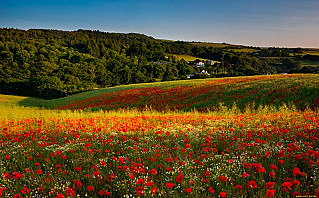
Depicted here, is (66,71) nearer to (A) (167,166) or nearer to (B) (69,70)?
(B) (69,70)

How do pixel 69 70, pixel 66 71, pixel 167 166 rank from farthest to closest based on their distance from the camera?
pixel 66 71 → pixel 69 70 → pixel 167 166

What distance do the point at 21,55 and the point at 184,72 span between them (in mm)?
75558

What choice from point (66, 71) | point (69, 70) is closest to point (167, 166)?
point (69, 70)

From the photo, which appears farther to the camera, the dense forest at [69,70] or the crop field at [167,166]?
the dense forest at [69,70]

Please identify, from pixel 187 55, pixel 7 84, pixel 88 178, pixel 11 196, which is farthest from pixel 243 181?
pixel 187 55

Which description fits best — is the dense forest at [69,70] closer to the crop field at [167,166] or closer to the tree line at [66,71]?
the tree line at [66,71]

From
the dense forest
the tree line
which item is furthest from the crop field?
the dense forest

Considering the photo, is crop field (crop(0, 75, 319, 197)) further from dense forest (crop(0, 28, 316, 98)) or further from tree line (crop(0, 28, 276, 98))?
dense forest (crop(0, 28, 316, 98))

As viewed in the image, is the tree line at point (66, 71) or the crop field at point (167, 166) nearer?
the crop field at point (167, 166)

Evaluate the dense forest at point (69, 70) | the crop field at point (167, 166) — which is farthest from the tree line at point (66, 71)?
the crop field at point (167, 166)

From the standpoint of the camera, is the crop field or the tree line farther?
the tree line

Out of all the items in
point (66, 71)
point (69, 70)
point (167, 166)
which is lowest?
point (167, 166)

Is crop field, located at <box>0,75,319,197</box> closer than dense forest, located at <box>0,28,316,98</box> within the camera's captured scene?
Yes

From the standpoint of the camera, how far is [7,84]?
67438 millimetres
